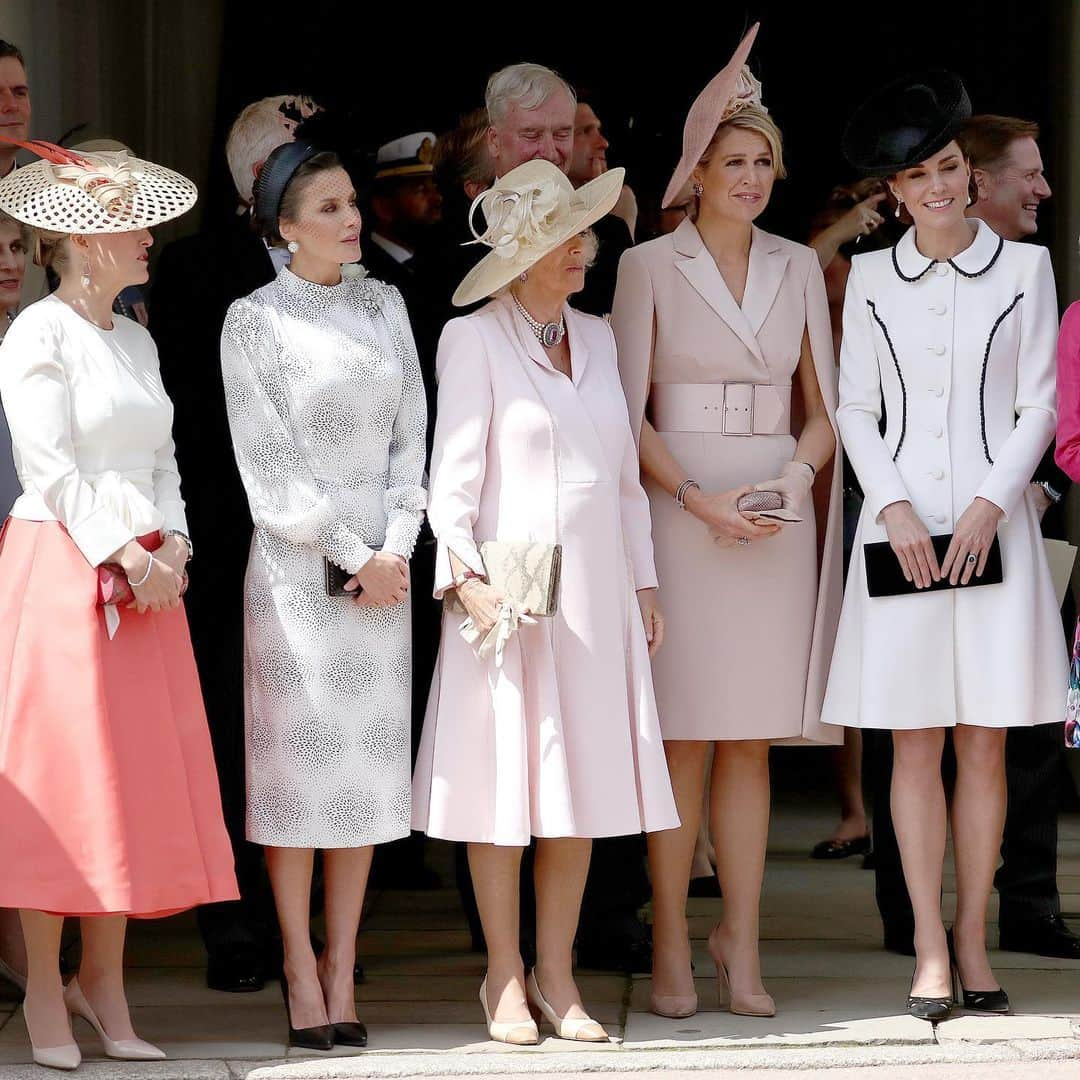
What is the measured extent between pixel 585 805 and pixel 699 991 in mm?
745

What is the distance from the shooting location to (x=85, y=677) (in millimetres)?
4117

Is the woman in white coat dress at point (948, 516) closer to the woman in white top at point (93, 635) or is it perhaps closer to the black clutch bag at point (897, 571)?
the black clutch bag at point (897, 571)

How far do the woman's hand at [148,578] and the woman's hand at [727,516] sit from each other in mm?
1142

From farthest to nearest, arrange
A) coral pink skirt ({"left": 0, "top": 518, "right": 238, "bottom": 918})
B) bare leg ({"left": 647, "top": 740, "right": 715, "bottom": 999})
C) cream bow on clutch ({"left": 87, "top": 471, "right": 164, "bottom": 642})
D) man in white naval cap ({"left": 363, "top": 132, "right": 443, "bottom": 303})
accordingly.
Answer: man in white naval cap ({"left": 363, "top": 132, "right": 443, "bottom": 303})
bare leg ({"left": 647, "top": 740, "right": 715, "bottom": 999})
cream bow on clutch ({"left": 87, "top": 471, "right": 164, "bottom": 642})
coral pink skirt ({"left": 0, "top": 518, "right": 238, "bottom": 918})

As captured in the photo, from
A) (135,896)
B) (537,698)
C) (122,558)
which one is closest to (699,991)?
(537,698)

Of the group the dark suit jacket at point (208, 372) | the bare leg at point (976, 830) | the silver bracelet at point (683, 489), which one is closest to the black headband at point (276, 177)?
the dark suit jacket at point (208, 372)

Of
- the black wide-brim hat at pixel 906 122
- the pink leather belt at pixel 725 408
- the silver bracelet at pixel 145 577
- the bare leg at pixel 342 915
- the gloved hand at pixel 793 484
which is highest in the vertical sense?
the black wide-brim hat at pixel 906 122

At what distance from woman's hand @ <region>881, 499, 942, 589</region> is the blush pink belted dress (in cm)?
154

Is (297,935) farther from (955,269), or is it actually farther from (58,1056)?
(955,269)

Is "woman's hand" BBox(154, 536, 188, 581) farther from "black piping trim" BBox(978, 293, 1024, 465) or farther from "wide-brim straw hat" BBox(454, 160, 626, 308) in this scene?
"black piping trim" BBox(978, 293, 1024, 465)

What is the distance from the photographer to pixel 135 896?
409 centimetres

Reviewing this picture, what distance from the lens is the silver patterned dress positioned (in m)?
4.30

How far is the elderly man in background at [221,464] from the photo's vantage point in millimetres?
4746

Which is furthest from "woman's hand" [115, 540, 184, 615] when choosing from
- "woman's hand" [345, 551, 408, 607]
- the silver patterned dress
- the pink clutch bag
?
the pink clutch bag
